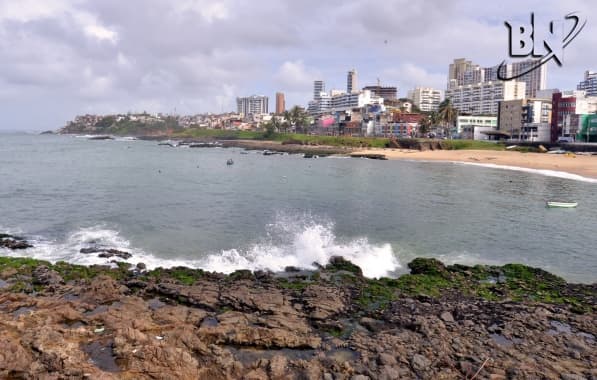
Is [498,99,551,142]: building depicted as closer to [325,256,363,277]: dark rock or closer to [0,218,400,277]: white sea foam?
[0,218,400,277]: white sea foam

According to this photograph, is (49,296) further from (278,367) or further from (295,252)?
(295,252)

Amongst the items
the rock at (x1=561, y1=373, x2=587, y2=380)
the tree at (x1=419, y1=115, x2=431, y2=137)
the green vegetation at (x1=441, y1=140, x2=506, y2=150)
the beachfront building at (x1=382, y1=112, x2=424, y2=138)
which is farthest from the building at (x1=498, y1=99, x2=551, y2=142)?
the rock at (x1=561, y1=373, x2=587, y2=380)

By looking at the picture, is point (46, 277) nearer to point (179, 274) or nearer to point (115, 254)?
point (115, 254)

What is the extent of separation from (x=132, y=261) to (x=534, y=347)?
17.7 meters

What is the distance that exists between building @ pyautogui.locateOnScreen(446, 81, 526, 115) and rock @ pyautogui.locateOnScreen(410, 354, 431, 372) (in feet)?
557

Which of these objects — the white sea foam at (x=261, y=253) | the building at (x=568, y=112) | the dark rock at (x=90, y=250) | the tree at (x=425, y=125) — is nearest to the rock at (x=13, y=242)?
the white sea foam at (x=261, y=253)

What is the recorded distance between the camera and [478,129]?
119188mm

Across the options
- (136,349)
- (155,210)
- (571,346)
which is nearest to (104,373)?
(136,349)

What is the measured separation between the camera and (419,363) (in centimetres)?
1276

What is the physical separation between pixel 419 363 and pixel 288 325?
4300mm

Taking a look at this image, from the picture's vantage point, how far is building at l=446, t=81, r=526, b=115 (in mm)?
176375

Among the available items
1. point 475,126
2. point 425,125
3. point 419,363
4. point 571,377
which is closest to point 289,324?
point 419,363

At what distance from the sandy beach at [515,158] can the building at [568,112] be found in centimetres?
1483

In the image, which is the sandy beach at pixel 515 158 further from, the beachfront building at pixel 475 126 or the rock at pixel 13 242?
the rock at pixel 13 242
